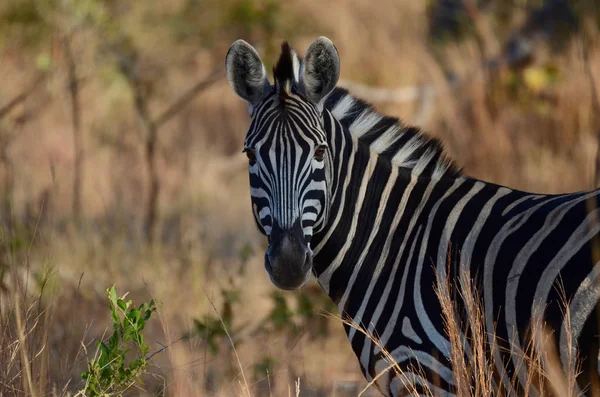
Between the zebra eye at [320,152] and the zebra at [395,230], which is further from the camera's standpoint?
the zebra eye at [320,152]

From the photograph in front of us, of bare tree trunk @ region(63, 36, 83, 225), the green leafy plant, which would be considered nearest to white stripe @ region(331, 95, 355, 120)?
the green leafy plant

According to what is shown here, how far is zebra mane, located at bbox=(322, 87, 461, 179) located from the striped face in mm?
279

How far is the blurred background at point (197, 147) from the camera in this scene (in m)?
5.10

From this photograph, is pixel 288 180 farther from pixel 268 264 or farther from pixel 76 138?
pixel 76 138

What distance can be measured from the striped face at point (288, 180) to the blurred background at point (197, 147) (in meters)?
0.68

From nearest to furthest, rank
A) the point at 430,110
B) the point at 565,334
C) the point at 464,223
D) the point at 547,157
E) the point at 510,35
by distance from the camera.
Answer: the point at 565,334, the point at 464,223, the point at 547,157, the point at 430,110, the point at 510,35

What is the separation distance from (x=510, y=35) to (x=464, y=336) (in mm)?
7360

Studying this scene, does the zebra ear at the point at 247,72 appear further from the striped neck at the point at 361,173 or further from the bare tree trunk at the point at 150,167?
the bare tree trunk at the point at 150,167

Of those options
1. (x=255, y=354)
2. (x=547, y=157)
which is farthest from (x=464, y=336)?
(x=547, y=157)

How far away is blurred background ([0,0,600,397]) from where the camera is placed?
16.7ft

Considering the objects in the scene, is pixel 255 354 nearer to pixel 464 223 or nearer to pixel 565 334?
pixel 464 223

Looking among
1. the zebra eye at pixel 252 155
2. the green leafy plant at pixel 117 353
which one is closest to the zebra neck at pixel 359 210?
the zebra eye at pixel 252 155

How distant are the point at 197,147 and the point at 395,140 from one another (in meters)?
6.74

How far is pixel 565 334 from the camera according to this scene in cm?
302
